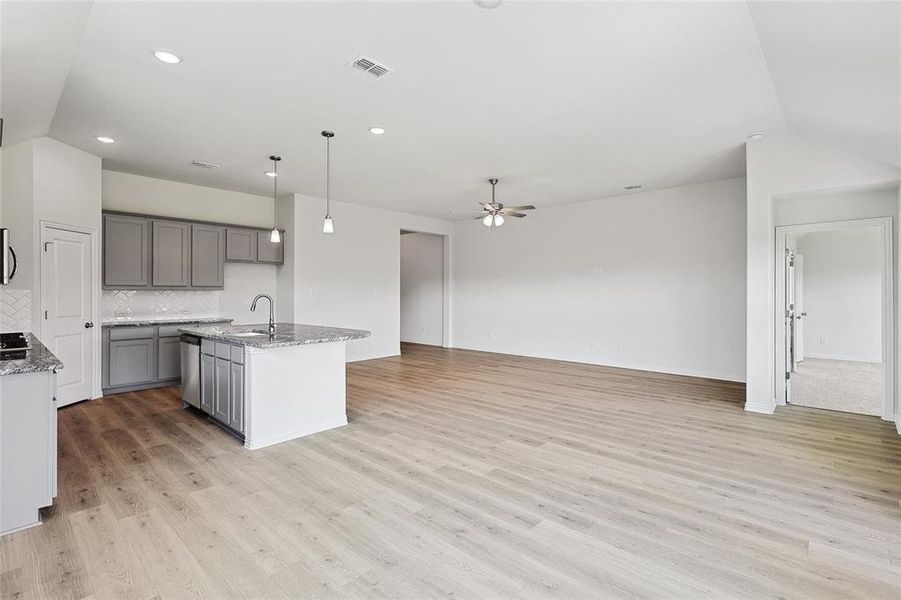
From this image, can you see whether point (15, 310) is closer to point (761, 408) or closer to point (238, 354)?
point (238, 354)

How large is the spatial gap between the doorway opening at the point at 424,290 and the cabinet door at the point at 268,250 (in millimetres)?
3325

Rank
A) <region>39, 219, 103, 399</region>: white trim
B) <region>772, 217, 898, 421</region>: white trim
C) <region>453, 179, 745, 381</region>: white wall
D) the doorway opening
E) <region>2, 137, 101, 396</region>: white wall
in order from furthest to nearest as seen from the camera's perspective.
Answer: the doorway opening → <region>453, 179, 745, 381</region>: white wall → <region>39, 219, 103, 399</region>: white trim → <region>2, 137, 101, 396</region>: white wall → <region>772, 217, 898, 421</region>: white trim

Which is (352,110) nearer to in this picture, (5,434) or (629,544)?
(5,434)

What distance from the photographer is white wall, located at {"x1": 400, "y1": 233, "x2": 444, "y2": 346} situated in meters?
10.3

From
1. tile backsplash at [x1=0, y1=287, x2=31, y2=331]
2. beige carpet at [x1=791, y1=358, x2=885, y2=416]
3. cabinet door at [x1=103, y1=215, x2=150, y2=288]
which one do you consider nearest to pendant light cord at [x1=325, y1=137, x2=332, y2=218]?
cabinet door at [x1=103, y1=215, x2=150, y2=288]

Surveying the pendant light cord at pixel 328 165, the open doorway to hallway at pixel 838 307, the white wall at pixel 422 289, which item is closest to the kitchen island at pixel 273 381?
the pendant light cord at pixel 328 165

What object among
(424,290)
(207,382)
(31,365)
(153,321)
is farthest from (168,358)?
(424,290)

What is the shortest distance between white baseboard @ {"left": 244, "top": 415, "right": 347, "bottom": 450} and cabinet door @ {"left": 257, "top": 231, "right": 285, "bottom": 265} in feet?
12.5

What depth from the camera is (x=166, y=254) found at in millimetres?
6035

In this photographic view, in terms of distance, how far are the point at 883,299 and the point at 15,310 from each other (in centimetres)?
867

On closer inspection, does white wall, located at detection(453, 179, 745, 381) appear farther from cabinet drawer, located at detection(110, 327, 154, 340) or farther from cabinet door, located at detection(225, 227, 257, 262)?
cabinet drawer, located at detection(110, 327, 154, 340)

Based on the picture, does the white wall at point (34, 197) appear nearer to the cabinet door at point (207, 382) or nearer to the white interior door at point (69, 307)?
the white interior door at point (69, 307)

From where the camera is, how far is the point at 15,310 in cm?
445

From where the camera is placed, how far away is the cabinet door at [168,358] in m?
5.94
